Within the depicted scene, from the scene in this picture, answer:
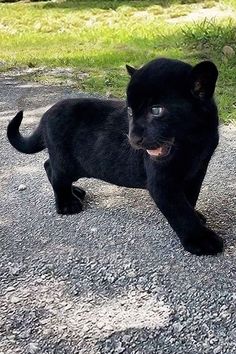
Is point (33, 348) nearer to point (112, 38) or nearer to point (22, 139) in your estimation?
point (22, 139)

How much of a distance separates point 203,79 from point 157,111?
10.9 inches

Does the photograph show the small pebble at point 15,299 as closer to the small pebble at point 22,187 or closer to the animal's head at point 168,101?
the animal's head at point 168,101

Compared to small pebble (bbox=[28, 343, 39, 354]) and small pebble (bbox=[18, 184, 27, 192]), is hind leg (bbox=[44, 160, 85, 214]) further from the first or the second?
small pebble (bbox=[28, 343, 39, 354])

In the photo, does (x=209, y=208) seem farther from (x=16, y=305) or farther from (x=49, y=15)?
(x=49, y=15)

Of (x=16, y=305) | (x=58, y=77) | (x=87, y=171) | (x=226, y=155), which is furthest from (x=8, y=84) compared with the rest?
(x=16, y=305)

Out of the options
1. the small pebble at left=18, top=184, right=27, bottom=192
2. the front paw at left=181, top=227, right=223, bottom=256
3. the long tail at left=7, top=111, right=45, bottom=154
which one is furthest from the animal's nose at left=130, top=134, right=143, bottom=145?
the small pebble at left=18, top=184, right=27, bottom=192

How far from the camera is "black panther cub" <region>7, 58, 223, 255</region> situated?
10.4 feet

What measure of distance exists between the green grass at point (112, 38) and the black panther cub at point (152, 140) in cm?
217

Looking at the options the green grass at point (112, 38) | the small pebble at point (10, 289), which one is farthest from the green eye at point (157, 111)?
the green grass at point (112, 38)

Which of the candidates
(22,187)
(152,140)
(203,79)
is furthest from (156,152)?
(22,187)

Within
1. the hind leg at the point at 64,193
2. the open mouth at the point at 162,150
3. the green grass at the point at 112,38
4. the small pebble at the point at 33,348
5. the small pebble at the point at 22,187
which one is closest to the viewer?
the small pebble at the point at 33,348

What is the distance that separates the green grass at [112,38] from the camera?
25.2ft

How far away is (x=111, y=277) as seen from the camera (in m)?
3.40

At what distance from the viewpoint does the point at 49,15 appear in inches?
538
